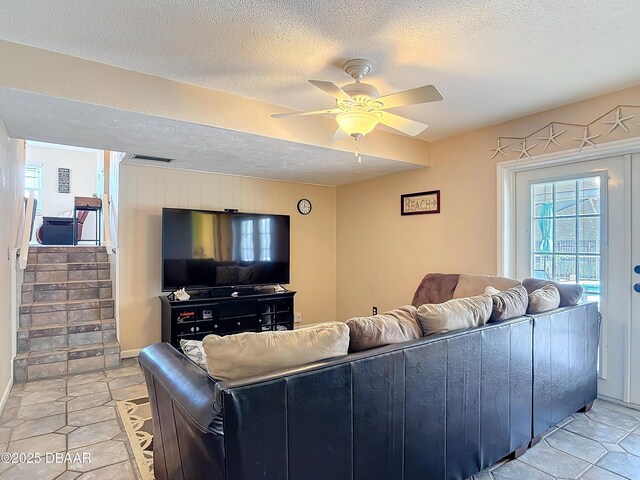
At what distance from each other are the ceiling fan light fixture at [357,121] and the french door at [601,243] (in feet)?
6.33

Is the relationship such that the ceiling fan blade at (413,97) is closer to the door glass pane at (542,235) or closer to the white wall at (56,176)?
the door glass pane at (542,235)

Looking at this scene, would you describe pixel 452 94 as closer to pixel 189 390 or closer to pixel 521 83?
pixel 521 83

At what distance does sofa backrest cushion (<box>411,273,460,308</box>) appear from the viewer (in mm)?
3555

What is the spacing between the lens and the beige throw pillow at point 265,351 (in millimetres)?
1317

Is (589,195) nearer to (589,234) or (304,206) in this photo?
(589,234)

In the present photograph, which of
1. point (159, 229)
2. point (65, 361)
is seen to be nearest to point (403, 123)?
point (159, 229)

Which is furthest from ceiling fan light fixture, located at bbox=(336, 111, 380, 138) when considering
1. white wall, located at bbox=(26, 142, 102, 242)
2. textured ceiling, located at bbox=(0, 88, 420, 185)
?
white wall, located at bbox=(26, 142, 102, 242)

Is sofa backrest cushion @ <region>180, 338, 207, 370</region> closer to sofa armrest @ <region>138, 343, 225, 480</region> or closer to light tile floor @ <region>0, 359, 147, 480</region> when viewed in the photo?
sofa armrest @ <region>138, 343, 225, 480</region>

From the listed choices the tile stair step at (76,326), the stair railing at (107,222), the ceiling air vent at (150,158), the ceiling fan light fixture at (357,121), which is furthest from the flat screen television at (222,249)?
the ceiling fan light fixture at (357,121)

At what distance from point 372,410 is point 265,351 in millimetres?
508

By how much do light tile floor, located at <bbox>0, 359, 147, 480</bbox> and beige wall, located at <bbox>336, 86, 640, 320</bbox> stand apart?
115 inches

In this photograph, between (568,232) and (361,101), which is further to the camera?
(568,232)

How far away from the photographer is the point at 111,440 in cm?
235

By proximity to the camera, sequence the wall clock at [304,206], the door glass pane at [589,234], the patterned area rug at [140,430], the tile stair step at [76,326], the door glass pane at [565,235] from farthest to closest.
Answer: the wall clock at [304,206]
the tile stair step at [76,326]
the door glass pane at [565,235]
the door glass pane at [589,234]
the patterned area rug at [140,430]
